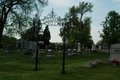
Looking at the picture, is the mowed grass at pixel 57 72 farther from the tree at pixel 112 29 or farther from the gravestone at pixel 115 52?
the tree at pixel 112 29

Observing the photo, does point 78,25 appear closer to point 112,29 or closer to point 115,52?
point 112,29

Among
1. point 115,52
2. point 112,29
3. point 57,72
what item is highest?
point 112,29

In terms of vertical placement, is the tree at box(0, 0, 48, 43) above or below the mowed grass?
above

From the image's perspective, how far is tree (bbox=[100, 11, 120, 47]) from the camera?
2878 centimetres

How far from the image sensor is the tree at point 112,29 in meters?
28.8

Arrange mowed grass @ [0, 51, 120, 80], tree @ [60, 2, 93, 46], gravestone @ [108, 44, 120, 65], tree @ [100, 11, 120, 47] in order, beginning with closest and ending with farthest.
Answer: mowed grass @ [0, 51, 120, 80] < gravestone @ [108, 44, 120, 65] < tree @ [100, 11, 120, 47] < tree @ [60, 2, 93, 46]

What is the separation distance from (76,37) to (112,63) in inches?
960

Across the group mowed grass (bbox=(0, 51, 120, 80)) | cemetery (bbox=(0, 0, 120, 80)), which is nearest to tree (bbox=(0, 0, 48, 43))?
cemetery (bbox=(0, 0, 120, 80))

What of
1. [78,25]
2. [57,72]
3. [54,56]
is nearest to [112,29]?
[78,25]

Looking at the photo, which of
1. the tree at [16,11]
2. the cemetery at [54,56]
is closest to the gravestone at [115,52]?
the cemetery at [54,56]

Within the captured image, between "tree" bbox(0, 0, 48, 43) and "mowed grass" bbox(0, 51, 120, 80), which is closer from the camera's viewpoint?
"mowed grass" bbox(0, 51, 120, 80)

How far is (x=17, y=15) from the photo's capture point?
70.4 ft

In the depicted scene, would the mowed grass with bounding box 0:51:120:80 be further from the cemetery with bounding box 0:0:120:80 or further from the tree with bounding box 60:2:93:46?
the tree with bounding box 60:2:93:46

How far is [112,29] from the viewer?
96.7ft
